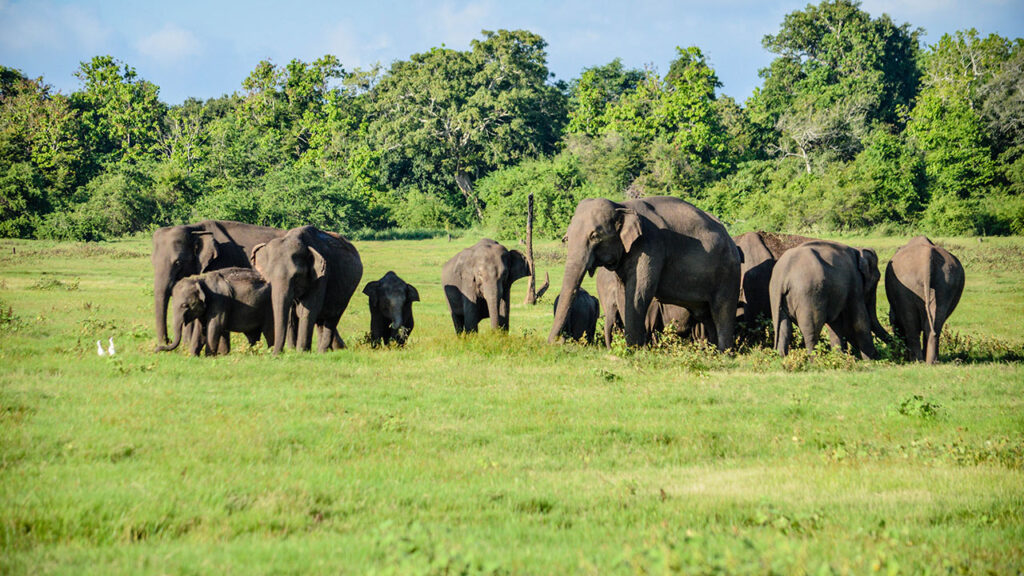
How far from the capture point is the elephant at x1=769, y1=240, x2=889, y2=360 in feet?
47.2

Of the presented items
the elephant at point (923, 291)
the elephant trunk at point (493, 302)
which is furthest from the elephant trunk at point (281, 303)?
the elephant at point (923, 291)

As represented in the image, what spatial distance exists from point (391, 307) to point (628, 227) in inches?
187

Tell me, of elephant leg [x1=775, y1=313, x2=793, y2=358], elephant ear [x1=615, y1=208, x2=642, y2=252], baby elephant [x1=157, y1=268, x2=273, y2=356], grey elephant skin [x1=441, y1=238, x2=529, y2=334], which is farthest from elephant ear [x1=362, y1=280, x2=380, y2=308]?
elephant leg [x1=775, y1=313, x2=793, y2=358]

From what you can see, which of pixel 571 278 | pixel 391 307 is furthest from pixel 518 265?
pixel 571 278

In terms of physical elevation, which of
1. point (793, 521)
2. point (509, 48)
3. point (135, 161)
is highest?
point (509, 48)

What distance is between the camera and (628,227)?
14328 millimetres

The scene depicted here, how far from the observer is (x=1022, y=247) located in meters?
36.3

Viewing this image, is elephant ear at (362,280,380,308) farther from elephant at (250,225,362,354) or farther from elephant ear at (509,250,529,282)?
elephant ear at (509,250,529,282)

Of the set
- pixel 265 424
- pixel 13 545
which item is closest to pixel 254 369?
pixel 265 424

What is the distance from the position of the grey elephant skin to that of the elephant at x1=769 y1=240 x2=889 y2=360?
4.62 m

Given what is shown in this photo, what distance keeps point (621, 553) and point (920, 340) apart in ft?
40.6

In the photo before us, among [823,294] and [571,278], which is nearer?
[823,294]

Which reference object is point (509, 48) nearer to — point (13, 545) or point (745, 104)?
point (745, 104)

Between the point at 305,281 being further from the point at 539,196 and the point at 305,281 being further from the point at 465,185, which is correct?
the point at 465,185
